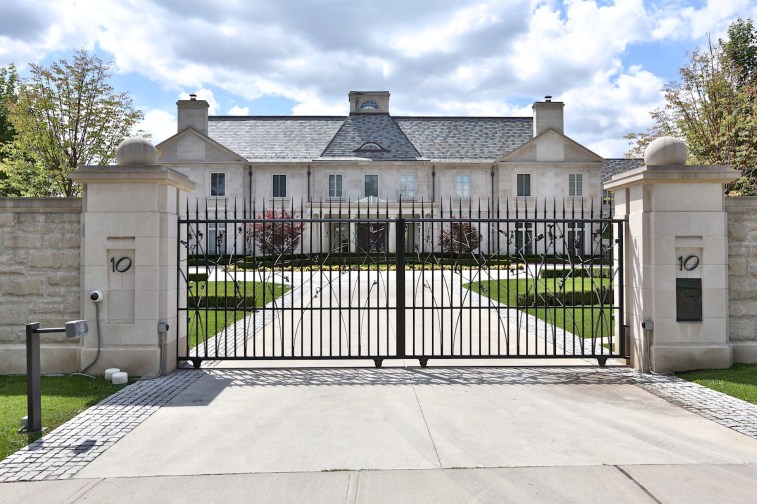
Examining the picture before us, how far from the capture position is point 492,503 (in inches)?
143

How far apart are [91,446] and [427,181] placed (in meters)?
33.2

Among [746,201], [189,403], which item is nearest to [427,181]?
[746,201]

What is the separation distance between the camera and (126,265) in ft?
23.3

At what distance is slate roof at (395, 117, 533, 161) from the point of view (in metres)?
37.6

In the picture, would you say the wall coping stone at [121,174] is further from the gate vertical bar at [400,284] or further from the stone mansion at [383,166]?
the stone mansion at [383,166]

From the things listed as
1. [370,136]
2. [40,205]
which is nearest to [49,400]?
[40,205]

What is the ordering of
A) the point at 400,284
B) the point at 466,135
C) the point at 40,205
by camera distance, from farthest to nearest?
the point at 466,135
the point at 400,284
the point at 40,205

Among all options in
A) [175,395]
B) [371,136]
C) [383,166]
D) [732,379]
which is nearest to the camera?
[175,395]

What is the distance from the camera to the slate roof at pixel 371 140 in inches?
1464

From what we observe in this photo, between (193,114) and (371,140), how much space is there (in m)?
12.5

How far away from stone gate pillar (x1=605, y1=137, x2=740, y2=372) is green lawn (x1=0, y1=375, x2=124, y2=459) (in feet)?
23.3

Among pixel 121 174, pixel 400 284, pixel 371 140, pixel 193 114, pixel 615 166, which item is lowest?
pixel 400 284

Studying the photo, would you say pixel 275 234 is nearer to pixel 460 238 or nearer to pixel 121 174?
pixel 121 174

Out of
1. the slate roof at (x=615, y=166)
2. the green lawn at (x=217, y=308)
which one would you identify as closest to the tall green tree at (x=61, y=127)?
the green lawn at (x=217, y=308)
